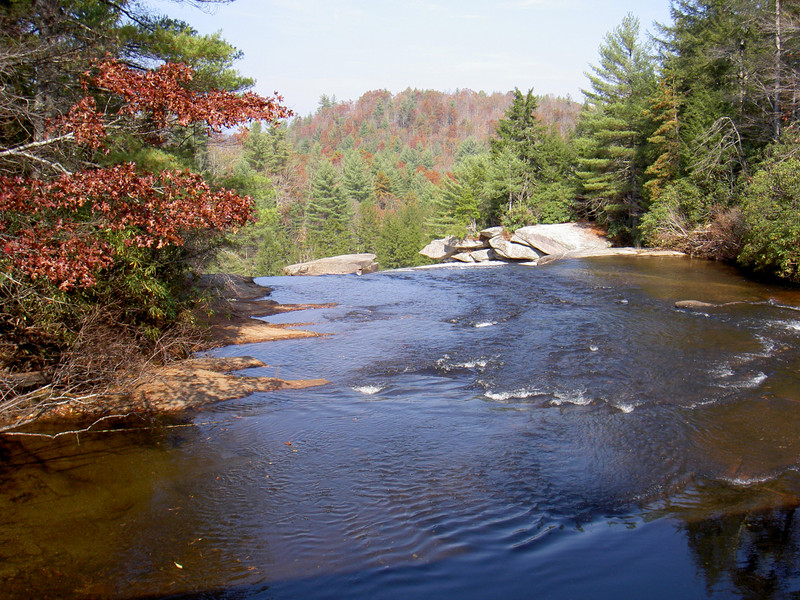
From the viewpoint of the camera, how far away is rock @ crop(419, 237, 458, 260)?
48.3 metres

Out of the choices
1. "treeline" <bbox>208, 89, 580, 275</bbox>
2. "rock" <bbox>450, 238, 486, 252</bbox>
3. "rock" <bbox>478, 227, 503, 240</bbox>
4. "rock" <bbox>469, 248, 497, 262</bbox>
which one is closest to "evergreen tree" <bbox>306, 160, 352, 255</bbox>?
"treeline" <bbox>208, 89, 580, 275</bbox>

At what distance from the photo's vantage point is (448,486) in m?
6.62

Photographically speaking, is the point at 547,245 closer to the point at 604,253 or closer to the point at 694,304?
the point at 604,253

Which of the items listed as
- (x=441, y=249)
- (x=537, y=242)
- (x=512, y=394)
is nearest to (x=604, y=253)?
(x=537, y=242)

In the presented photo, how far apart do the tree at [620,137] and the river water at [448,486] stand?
25211mm

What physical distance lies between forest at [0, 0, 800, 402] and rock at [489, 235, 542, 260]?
4.56 meters

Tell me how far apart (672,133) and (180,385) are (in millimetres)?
30635

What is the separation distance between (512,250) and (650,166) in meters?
9.52

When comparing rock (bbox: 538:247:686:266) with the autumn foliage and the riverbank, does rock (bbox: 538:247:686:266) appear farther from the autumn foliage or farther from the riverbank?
the autumn foliage

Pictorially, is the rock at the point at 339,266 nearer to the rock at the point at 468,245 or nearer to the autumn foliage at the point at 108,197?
the rock at the point at 468,245

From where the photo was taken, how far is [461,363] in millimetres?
11898

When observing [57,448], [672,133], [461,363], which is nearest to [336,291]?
[461,363]

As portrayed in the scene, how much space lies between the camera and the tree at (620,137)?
35.4 m

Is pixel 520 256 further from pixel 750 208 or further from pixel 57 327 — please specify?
pixel 57 327
